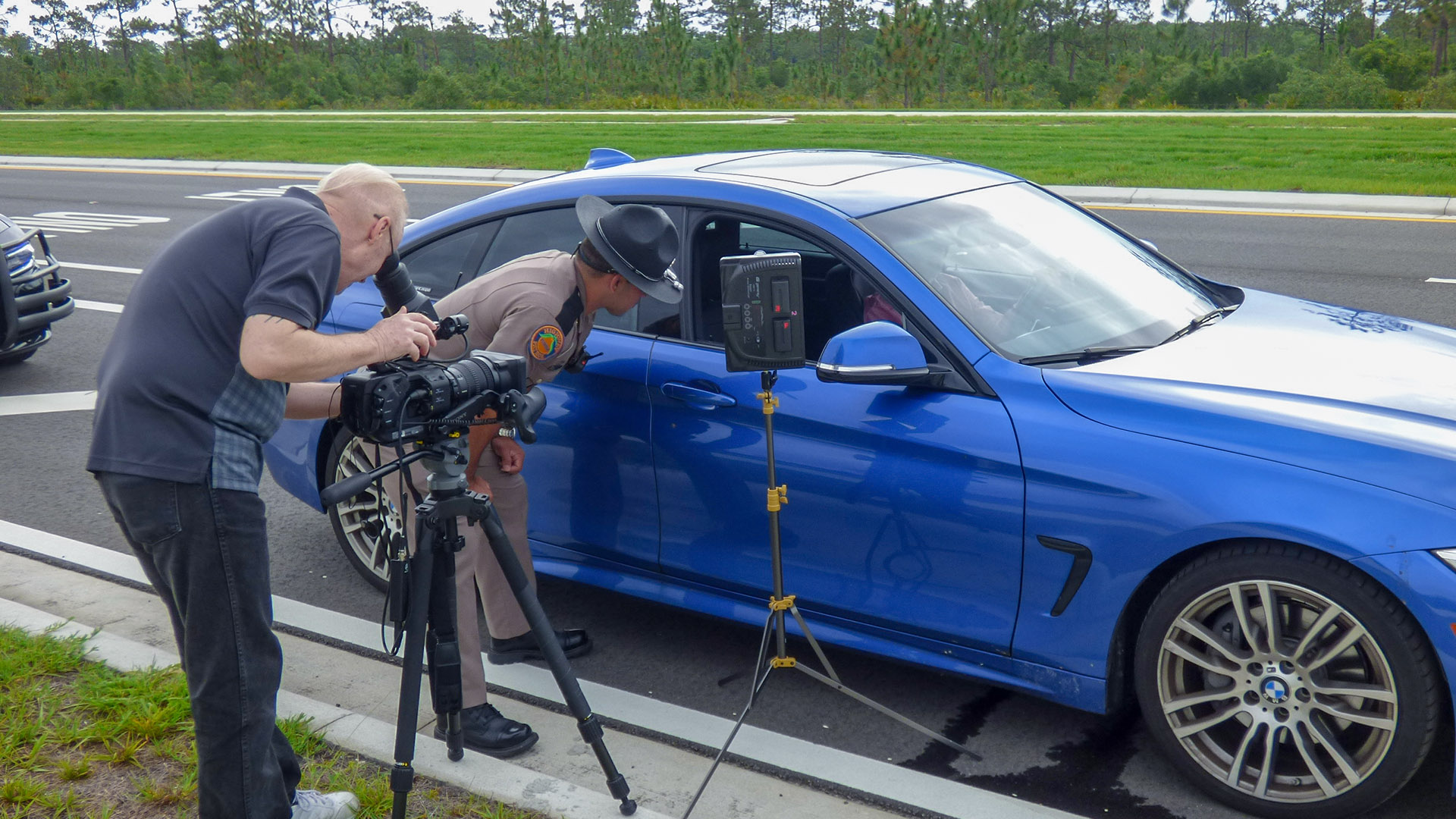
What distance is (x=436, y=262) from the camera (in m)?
4.41

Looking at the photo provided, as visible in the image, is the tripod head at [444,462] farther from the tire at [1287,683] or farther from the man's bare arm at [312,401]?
the tire at [1287,683]

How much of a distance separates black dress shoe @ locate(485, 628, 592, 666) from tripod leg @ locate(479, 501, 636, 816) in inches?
37.3

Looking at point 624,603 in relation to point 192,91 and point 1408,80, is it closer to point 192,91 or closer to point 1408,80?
point 1408,80

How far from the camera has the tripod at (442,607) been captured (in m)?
2.86

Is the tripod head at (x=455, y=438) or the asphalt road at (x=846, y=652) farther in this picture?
the asphalt road at (x=846, y=652)

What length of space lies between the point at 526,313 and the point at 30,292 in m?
5.73

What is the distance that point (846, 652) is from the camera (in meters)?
3.95

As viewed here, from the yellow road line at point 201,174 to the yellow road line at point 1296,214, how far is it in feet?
27.4

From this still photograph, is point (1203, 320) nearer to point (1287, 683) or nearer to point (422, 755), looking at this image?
point (1287, 683)

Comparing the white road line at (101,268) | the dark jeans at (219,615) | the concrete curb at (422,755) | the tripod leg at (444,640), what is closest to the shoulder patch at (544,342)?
the tripod leg at (444,640)

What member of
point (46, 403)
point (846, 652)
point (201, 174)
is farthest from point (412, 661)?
point (201, 174)

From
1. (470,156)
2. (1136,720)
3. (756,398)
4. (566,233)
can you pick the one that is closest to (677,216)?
(566,233)

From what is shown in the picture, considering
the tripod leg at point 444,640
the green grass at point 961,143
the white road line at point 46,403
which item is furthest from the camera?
the green grass at point 961,143

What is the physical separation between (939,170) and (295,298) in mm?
2513
